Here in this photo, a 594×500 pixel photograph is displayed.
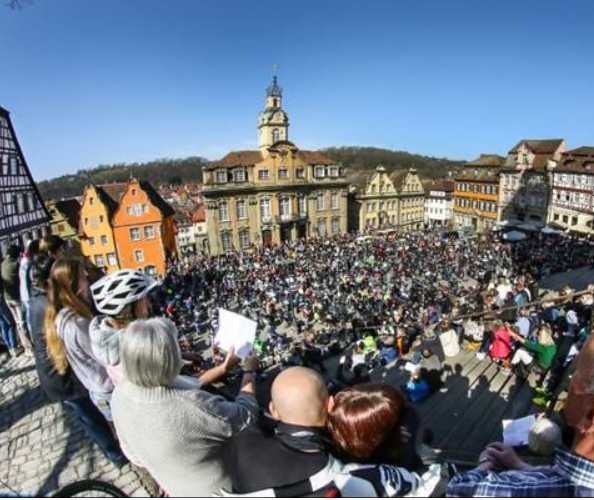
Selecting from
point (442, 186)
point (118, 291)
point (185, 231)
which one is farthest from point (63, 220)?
point (442, 186)

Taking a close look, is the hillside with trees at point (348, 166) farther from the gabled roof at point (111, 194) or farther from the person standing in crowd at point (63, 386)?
the person standing in crowd at point (63, 386)

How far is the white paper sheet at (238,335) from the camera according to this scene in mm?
2496

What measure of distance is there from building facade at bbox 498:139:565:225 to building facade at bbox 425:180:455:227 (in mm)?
10631

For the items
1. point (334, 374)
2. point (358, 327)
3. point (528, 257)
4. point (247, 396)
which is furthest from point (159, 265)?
point (247, 396)

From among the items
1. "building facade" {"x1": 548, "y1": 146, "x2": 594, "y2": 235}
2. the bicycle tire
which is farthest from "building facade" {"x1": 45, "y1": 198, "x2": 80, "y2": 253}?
"building facade" {"x1": 548, "y1": 146, "x2": 594, "y2": 235}

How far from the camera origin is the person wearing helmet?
2.43 m

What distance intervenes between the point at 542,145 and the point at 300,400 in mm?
50771

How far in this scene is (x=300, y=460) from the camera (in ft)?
5.39

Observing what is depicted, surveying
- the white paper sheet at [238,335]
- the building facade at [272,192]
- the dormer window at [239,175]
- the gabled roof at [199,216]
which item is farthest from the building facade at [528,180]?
the white paper sheet at [238,335]

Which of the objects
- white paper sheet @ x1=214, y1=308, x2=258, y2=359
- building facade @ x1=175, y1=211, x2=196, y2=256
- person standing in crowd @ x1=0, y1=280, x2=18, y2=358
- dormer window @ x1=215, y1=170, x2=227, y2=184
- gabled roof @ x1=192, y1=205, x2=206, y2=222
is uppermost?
dormer window @ x1=215, y1=170, x2=227, y2=184

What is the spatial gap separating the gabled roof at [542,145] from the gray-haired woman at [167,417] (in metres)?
49.4

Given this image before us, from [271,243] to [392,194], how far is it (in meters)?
21.2

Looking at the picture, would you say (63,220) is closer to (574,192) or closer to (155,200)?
(155,200)

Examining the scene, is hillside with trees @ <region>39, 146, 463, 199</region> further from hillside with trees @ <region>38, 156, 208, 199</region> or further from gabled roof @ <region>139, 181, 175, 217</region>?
gabled roof @ <region>139, 181, 175, 217</region>
